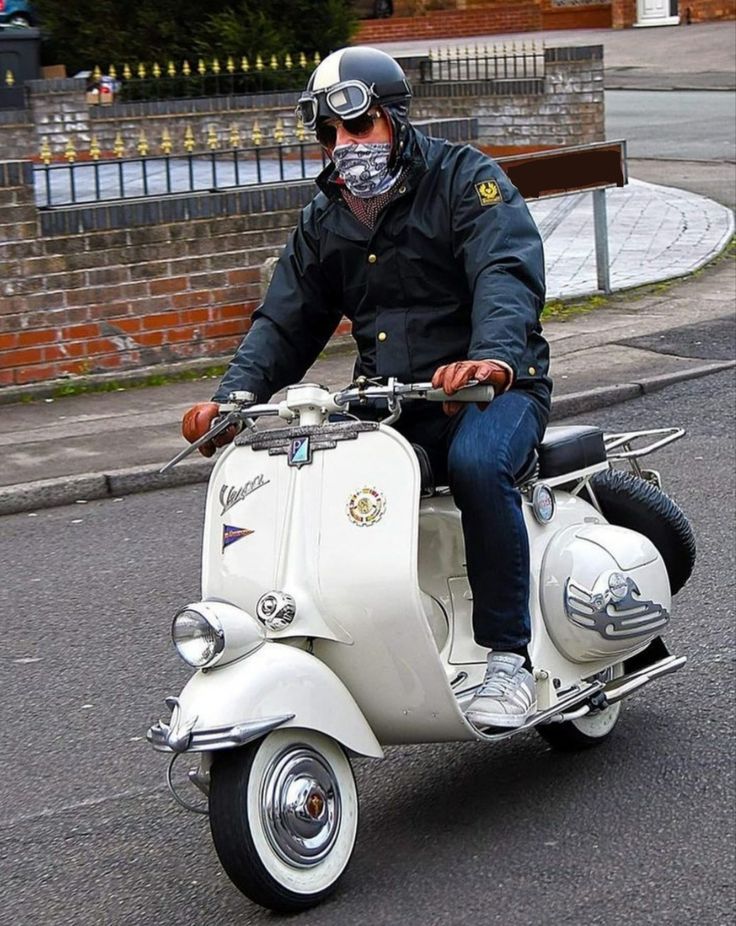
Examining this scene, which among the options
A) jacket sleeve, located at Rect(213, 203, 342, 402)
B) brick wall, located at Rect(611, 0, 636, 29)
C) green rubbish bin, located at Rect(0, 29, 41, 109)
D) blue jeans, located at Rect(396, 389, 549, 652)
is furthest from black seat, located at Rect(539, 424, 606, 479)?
brick wall, located at Rect(611, 0, 636, 29)

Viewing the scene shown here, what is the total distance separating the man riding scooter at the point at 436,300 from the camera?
4.18 meters

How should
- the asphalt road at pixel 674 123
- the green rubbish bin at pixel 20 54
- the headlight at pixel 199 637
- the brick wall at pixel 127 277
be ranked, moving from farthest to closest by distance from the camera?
the asphalt road at pixel 674 123
the green rubbish bin at pixel 20 54
the brick wall at pixel 127 277
the headlight at pixel 199 637

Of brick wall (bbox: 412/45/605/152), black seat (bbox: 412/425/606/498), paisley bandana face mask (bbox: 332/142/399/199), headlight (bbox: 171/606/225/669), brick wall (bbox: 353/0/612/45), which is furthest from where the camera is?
brick wall (bbox: 353/0/612/45)

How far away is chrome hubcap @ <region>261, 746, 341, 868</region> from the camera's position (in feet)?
12.4

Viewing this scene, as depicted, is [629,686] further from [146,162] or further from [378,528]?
[146,162]

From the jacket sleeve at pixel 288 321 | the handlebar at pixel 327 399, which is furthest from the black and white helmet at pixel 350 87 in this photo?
the handlebar at pixel 327 399

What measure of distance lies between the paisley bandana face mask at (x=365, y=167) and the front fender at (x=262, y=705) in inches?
47.1

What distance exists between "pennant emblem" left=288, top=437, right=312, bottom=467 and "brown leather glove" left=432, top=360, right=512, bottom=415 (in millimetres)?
367

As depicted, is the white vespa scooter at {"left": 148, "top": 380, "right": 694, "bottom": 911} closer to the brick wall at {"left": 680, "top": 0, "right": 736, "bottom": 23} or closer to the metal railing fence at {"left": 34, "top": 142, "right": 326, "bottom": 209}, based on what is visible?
the metal railing fence at {"left": 34, "top": 142, "right": 326, "bottom": 209}

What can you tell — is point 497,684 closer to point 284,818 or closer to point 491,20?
point 284,818

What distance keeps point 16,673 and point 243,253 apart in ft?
19.5

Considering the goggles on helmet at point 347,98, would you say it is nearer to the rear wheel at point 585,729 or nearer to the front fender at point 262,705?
the front fender at point 262,705

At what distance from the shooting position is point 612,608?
14.9 ft

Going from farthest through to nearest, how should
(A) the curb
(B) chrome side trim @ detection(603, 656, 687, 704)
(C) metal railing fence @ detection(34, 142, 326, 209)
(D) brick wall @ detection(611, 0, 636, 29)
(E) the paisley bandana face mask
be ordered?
1. (D) brick wall @ detection(611, 0, 636, 29)
2. (C) metal railing fence @ detection(34, 142, 326, 209)
3. (A) the curb
4. (B) chrome side trim @ detection(603, 656, 687, 704)
5. (E) the paisley bandana face mask
